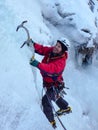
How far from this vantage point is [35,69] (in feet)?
22.2

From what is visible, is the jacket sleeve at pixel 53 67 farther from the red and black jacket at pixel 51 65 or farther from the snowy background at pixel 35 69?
the snowy background at pixel 35 69

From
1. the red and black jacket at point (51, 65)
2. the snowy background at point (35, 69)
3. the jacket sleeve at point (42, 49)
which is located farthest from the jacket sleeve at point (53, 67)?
the snowy background at point (35, 69)

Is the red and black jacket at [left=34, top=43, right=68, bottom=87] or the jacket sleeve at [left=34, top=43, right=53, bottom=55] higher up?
the jacket sleeve at [left=34, top=43, right=53, bottom=55]

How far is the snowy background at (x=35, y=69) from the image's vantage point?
224 inches

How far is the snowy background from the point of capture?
5.69m

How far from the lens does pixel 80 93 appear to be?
9.75 m

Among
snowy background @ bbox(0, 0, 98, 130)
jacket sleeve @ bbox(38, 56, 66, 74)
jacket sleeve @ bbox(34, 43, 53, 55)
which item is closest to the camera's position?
jacket sleeve @ bbox(38, 56, 66, 74)

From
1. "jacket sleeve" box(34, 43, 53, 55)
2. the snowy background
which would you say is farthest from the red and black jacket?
the snowy background

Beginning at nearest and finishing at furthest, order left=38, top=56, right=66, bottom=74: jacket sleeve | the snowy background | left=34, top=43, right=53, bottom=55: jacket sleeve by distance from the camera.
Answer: left=38, top=56, right=66, bottom=74: jacket sleeve < the snowy background < left=34, top=43, right=53, bottom=55: jacket sleeve

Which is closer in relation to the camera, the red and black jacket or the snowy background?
the red and black jacket

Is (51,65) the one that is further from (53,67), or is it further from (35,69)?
(35,69)

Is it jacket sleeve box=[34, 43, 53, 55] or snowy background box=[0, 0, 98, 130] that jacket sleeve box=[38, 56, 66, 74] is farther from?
snowy background box=[0, 0, 98, 130]

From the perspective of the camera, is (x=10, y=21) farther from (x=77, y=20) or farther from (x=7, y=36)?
(x=77, y=20)

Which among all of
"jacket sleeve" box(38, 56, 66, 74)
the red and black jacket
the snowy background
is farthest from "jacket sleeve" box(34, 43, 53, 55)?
the snowy background
